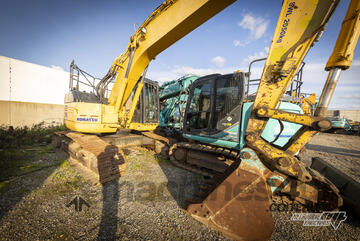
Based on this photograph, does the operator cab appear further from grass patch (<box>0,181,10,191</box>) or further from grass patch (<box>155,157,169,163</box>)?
grass patch (<box>0,181,10,191</box>)

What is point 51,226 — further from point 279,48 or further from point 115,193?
point 279,48

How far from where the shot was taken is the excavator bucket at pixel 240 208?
1.86 metres

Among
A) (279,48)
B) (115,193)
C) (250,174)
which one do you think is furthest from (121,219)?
(279,48)

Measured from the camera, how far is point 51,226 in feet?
6.48

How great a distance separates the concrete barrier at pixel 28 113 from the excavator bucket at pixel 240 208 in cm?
1226

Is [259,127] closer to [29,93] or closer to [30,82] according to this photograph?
[29,93]

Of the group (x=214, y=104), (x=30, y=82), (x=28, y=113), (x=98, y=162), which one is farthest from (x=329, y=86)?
(x=30, y=82)

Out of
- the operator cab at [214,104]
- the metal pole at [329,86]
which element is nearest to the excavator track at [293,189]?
the operator cab at [214,104]

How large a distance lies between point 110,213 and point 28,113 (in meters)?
11.3

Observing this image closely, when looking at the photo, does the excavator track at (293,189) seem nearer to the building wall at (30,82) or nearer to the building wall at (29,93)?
the building wall at (29,93)

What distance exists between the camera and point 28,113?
8.97m

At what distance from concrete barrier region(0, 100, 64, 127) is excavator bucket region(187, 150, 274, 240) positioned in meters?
12.3

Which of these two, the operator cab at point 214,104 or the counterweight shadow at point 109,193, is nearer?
the counterweight shadow at point 109,193

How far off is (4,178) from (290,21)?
642cm
